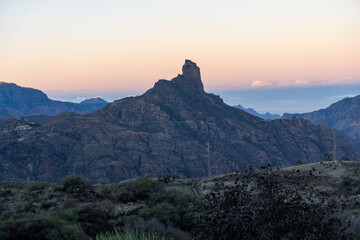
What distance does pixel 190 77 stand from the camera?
184 meters

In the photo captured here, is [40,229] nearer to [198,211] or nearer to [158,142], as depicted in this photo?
[198,211]

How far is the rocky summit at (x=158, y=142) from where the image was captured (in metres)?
97.8

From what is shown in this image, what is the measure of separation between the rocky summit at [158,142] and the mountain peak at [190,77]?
1575 cm

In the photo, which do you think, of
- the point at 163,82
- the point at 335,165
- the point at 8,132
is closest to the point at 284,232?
the point at 335,165

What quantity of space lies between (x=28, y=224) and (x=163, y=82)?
508 ft

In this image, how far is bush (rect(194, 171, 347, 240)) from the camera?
6395 millimetres

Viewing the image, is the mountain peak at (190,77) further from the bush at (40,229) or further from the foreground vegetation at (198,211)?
the bush at (40,229)

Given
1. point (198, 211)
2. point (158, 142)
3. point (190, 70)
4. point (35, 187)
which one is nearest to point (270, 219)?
point (198, 211)

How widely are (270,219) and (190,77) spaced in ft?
590

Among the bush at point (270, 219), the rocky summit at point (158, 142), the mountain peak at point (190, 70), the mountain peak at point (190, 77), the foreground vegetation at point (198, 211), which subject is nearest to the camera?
the bush at point (270, 219)

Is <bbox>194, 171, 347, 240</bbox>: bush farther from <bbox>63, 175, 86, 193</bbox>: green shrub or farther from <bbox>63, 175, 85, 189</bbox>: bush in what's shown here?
<bbox>63, 175, 85, 189</bbox>: bush

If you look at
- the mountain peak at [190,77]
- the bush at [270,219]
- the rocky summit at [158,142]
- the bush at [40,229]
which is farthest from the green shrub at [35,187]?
the mountain peak at [190,77]

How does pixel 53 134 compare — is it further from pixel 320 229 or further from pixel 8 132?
pixel 320 229

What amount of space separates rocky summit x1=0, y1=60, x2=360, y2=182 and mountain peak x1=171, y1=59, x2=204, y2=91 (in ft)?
51.7
